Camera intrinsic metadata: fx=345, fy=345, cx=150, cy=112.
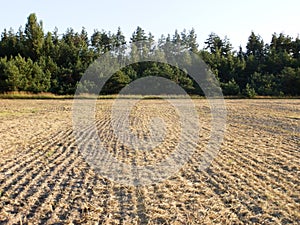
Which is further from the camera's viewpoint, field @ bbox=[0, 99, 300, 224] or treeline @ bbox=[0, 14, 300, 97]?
treeline @ bbox=[0, 14, 300, 97]

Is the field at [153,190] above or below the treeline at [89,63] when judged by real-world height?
below

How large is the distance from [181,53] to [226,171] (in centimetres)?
5905

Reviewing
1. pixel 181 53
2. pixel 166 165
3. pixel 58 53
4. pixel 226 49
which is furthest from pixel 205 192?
pixel 226 49

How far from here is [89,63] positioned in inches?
2060

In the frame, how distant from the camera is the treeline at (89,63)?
44.6 m

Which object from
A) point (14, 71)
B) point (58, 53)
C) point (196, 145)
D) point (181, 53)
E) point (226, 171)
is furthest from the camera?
point (181, 53)

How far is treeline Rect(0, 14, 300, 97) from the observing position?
146ft

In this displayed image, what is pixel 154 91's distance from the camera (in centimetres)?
4728

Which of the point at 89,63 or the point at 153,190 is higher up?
the point at 89,63

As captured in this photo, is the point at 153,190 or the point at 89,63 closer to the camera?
the point at 153,190

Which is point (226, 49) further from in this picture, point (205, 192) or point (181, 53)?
point (205, 192)

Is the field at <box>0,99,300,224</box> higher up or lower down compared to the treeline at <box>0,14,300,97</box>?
lower down

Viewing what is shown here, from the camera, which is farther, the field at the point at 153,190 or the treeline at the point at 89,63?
the treeline at the point at 89,63

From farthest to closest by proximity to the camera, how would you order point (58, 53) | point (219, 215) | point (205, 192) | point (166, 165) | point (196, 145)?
point (58, 53) → point (196, 145) → point (166, 165) → point (205, 192) → point (219, 215)
